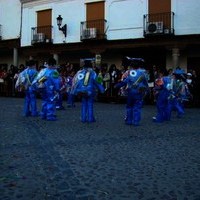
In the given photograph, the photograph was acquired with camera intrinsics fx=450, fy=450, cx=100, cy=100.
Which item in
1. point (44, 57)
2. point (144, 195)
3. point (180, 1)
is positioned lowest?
point (144, 195)

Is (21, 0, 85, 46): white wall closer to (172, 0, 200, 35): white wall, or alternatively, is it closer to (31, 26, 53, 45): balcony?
(31, 26, 53, 45): balcony

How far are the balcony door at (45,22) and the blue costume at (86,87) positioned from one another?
15995 millimetres

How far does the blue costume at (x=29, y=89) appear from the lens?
12719 mm

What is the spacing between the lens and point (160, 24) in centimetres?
2239

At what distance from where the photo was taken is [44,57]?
2952 cm

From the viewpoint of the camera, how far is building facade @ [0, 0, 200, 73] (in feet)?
73.3

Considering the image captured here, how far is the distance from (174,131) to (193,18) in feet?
44.5

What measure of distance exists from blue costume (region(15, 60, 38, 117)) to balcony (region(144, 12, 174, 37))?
34.9ft

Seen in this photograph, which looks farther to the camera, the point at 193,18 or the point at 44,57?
the point at 44,57

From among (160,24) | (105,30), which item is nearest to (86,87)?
(160,24)

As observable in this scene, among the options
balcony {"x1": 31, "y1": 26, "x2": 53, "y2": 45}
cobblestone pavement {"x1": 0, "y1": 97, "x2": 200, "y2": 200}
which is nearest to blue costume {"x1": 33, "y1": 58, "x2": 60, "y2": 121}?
cobblestone pavement {"x1": 0, "y1": 97, "x2": 200, "y2": 200}

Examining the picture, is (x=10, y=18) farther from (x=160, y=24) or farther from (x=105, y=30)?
(x=160, y=24)

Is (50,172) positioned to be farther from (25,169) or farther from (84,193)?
(84,193)

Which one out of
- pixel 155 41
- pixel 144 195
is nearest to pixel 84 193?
pixel 144 195
